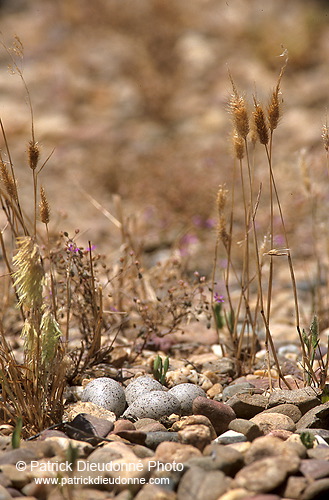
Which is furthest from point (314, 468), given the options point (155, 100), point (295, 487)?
point (155, 100)

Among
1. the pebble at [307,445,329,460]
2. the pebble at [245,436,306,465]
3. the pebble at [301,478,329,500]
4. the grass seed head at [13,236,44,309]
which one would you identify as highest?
→ the grass seed head at [13,236,44,309]

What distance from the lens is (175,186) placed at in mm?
5250

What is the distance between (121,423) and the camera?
1819 mm

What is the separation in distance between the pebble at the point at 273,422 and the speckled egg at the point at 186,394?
0.70 feet

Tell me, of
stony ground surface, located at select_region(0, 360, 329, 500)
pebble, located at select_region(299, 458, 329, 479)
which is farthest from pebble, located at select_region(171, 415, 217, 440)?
pebble, located at select_region(299, 458, 329, 479)

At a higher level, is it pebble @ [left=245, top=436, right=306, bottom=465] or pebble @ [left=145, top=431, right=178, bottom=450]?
pebble @ [left=145, top=431, right=178, bottom=450]

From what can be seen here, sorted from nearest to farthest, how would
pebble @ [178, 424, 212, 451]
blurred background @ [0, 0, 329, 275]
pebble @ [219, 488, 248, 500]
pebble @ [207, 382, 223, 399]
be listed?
pebble @ [219, 488, 248, 500], pebble @ [178, 424, 212, 451], pebble @ [207, 382, 223, 399], blurred background @ [0, 0, 329, 275]

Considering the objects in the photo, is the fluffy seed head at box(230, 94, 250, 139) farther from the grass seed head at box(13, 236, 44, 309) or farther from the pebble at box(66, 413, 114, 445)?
the pebble at box(66, 413, 114, 445)

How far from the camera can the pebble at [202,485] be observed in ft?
4.65

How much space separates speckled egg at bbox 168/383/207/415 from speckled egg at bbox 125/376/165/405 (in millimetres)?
57

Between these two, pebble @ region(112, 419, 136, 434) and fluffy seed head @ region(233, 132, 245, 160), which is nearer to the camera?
pebble @ region(112, 419, 136, 434)

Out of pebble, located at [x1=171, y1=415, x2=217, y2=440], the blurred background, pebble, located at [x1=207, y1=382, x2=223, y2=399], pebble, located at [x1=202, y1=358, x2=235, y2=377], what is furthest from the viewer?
the blurred background

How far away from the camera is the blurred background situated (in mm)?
5203

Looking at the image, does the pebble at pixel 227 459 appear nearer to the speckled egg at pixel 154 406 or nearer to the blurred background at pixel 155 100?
the speckled egg at pixel 154 406
